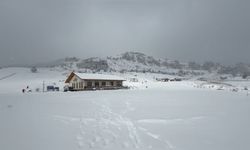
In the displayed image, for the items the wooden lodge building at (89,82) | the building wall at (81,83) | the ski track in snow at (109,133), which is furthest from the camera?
the building wall at (81,83)

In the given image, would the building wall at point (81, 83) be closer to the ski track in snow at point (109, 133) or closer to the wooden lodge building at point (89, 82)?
the wooden lodge building at point (89, 82)

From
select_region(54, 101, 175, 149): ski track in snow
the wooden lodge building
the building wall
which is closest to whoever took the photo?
select_region(54, 101, 175, 149): ski track in snow

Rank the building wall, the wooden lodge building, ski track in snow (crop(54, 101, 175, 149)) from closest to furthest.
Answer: ski track in snow (crop(54, 101, 175, 149))
the wooden lodge building
the building wall

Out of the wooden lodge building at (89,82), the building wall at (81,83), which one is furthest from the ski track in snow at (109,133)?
the building wall at (81,83)

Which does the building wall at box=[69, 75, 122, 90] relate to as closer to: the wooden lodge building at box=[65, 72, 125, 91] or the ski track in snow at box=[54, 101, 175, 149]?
the wooden lodge building at box=[65, 72, 125, 91]

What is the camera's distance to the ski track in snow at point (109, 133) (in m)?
11.2

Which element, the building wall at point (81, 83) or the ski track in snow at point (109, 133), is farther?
the building wall at point (81, 83)

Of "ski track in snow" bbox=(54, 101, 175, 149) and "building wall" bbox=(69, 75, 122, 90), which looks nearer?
"ski track in snow" bbox=(54, 101, 175, 149)

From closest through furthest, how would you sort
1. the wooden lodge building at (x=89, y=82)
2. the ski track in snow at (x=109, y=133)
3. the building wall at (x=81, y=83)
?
the ski track in snow at (x=109, y=133) < the wooden lodge building at (x=89, y=82) < the building wall at (x=81, y=83)

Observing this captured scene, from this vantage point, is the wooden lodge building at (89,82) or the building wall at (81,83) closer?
the wooden lodge building at (89,82)

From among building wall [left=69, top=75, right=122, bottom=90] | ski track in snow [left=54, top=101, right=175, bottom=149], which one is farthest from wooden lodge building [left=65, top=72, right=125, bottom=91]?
ski track in snow [left=54, top=101, right=175, bottom=149]

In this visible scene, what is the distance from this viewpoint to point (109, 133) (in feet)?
42.4

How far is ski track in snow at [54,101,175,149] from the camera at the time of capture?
11.2 metres

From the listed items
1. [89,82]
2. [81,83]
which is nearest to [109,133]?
[89,82]
